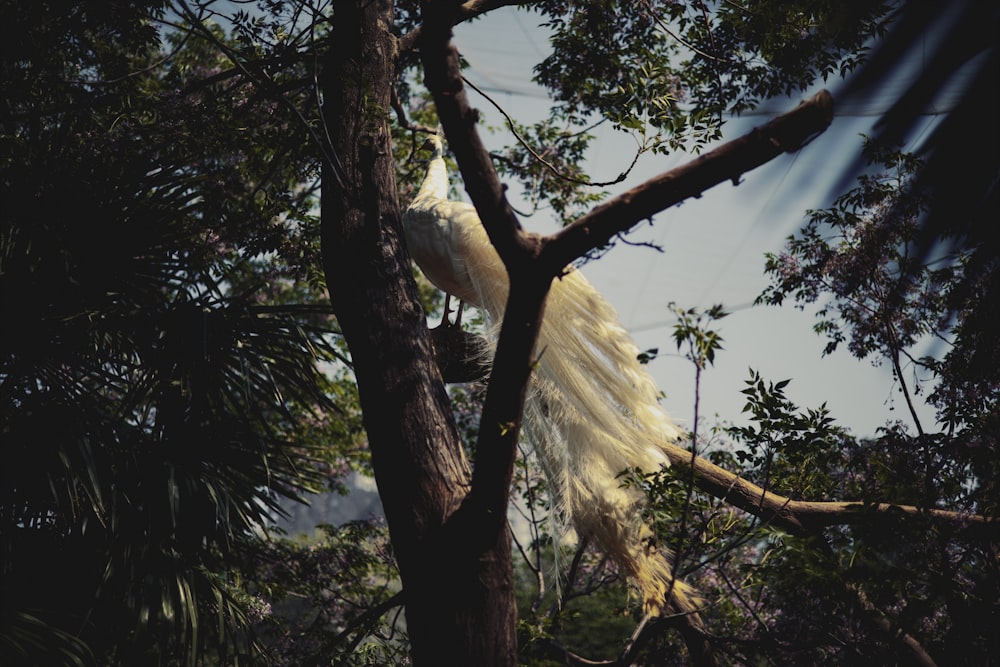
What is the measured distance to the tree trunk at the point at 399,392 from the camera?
1.79 meters

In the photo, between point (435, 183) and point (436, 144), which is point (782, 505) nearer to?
point (435, 183)

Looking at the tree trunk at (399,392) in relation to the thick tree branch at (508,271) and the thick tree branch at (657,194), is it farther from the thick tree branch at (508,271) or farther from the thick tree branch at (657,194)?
the thick tree branch at (657,194)

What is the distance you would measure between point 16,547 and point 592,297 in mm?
2622

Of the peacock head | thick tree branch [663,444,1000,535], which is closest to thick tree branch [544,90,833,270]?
thick tree branch [663,444,1000,535]

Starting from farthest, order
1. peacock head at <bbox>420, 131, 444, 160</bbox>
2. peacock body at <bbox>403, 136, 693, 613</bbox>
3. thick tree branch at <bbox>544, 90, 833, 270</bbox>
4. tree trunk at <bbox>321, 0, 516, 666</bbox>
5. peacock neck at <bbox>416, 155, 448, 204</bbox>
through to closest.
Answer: peacock head at <bbox>420, 131, 444, 160</bbox> → peacock neck at <bbox>416, 155, 448, 204</bbox> → peacock body at <bbox>403, 136, 693, 613</bbox> → tree trunk at <bbox>321, 0, 516, 666</bbox> → thick tree branch at <bbox>544, 90, 833, 270</bbox>

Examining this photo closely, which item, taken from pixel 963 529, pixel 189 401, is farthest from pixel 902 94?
pixel 189 401

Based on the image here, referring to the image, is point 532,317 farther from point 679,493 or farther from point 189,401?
point 189,401

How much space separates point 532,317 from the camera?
5.34 feet

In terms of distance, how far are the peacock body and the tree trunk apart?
1.82 feet

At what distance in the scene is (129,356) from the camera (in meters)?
3.86

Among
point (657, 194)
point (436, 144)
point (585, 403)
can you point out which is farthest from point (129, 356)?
point (657, 194)

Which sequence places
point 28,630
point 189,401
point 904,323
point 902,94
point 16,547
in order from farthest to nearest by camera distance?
1. point 904,323
2. point 189,401
3. point 16,547
4. point 28,630
5. point 902,94

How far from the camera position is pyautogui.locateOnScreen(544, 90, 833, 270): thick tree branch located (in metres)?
1.57

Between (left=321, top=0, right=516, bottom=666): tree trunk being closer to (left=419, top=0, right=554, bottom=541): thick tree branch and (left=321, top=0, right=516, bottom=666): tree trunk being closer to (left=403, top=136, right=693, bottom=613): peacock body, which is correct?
(left=419, top=0, right=554, bottom=541): thick tree branch
